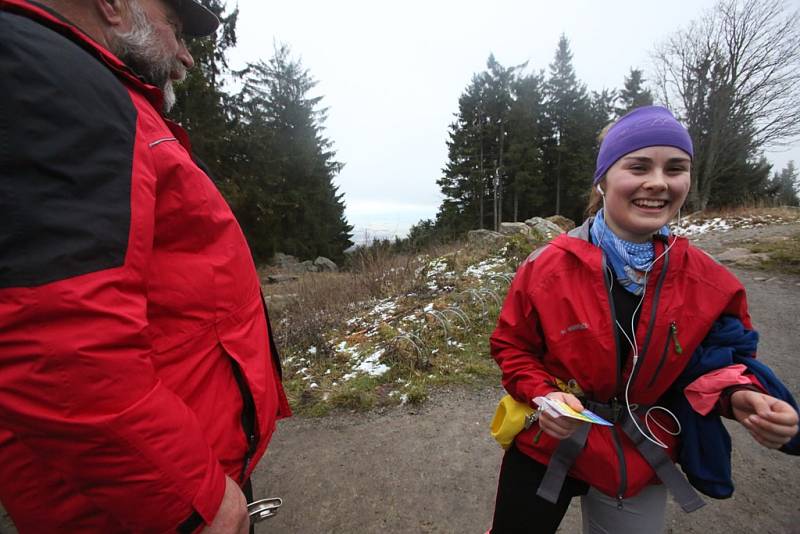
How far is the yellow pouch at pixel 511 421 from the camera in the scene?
59.4 inches

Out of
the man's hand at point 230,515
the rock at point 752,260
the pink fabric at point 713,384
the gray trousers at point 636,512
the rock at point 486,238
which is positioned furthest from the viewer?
the rock at point 486,238

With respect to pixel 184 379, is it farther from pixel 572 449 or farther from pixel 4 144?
pixel 572 449

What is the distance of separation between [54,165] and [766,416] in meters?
2.14

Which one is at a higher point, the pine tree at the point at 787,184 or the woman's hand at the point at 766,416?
the pine tree at the point at 787,184

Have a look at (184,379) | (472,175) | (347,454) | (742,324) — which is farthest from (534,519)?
(472,175)

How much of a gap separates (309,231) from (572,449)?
21762 millimetres

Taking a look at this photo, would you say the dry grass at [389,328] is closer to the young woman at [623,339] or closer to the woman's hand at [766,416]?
the young woman at [623,339]

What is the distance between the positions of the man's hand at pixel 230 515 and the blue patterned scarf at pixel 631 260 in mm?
1624

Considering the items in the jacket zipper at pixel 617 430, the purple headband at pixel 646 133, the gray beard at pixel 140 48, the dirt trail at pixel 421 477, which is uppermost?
the gray beard at pixel 140 48

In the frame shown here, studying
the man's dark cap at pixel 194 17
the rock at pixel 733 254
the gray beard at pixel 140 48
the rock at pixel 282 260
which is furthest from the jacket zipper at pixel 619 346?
the rock at pixel 282 260

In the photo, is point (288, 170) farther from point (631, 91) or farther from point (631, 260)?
point (631, 91)

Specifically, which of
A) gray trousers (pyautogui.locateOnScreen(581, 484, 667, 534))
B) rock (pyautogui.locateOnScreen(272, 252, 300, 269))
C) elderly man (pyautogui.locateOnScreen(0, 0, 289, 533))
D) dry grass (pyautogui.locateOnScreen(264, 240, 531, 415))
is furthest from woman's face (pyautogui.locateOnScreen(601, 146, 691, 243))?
rock (pyautogui.locateOnScreen(272, 252, 300, 269))

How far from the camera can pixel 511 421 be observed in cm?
152

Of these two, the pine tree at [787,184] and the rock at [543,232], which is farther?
the pine tree at [787,184]
